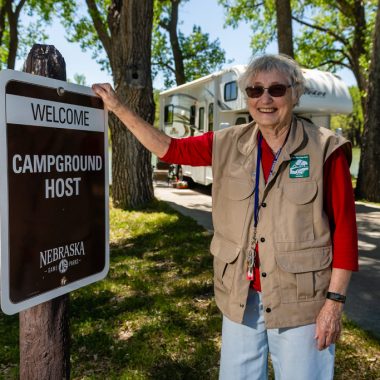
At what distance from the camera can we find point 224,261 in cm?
208

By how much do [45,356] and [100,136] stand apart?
0.92 m

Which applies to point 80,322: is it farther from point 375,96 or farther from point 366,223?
point 375,96

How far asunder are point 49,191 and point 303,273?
1.06m

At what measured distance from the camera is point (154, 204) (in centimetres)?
930

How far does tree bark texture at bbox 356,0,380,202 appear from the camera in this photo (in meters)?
10.9

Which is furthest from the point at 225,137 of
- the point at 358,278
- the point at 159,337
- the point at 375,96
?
the point at 375,96

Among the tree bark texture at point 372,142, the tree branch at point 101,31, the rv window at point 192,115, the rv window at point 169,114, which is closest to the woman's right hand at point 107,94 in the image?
the tree branch at point 101,31

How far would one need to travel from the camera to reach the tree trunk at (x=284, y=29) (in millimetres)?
10117

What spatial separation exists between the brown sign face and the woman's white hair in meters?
0.72

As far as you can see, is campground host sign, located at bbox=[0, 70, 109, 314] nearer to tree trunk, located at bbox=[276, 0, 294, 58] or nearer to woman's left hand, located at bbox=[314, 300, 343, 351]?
woman's left hand, located at bbox=[314, 300, 343, 351]

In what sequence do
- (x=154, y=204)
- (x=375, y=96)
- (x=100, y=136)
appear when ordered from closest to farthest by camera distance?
(x=100, y=136)
(x=154, y=204)
(x=375, y=96)

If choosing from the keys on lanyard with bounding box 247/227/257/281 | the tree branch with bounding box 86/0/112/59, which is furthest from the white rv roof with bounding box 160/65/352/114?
the keys on lanyard with bounding box 247/227/257/281

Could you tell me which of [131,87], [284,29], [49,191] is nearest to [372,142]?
[284,29]

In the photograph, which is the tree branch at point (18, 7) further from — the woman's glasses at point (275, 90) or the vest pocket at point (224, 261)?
the vest pocket at point (224, 261)
